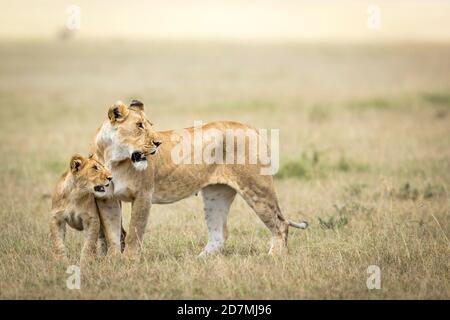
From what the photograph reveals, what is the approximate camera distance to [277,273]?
6781mm

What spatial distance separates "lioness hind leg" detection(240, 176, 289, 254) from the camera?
300 inches

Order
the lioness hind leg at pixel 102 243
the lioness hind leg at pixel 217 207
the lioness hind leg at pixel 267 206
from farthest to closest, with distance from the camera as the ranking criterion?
the lioness hind leg at pixel 217 207 < the lioness hind leg at pixel 267 206 < the lioness hind leg at pixel 102 243

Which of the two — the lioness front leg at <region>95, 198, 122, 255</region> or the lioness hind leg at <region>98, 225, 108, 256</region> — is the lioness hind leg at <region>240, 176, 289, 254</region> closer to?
the lioness front leg at <region>95, 198, 122, 255</region>

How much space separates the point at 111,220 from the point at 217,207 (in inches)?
42.0

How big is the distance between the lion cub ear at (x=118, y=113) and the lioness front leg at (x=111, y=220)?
2.19 feet

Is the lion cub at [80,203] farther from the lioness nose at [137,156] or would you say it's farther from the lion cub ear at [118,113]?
the lion cub ear at [118,113]

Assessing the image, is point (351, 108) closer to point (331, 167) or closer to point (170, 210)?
point (331, 167)

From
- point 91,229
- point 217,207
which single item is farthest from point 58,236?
point 217,207

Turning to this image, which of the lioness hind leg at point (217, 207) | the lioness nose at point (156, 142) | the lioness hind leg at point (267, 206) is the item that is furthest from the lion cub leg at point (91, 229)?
the lioness hind leg at point (267, 206)

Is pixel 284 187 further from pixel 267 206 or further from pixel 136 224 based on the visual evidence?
pixel 136 224

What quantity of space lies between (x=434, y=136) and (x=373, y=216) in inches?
254

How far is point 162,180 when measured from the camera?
7.46m

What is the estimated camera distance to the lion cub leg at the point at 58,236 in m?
7.11
